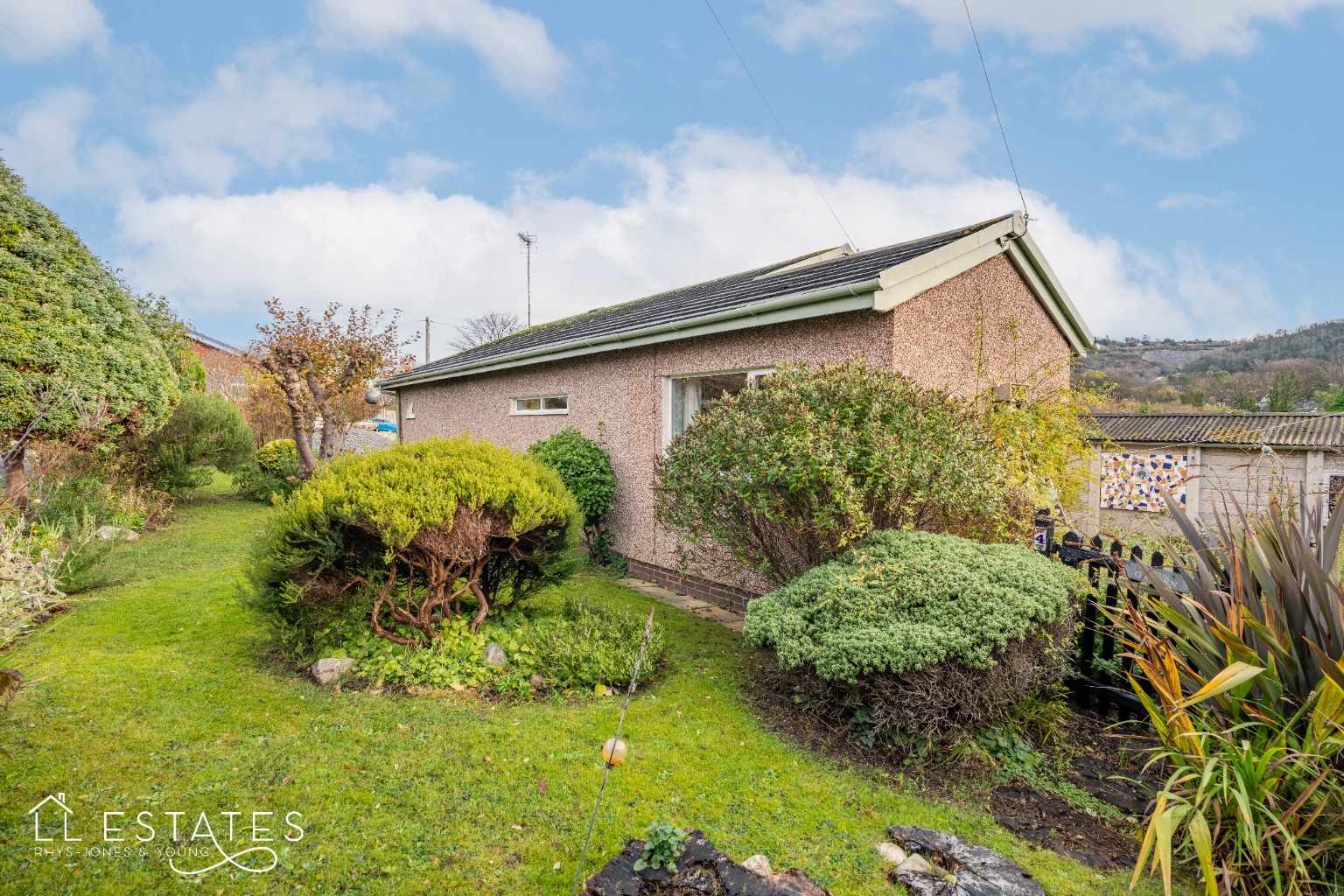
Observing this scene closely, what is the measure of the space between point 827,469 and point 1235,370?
43.4 metres

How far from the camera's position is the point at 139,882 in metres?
2.52

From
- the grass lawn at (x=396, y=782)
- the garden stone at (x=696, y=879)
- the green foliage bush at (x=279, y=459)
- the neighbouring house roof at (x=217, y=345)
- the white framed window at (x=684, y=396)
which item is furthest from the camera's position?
the neighbouring house roof at (x=217, y=345)

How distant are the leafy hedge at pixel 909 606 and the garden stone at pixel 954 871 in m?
0.81

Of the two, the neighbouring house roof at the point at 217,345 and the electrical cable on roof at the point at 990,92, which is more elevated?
the neighbouring house roof at the point at 217,345

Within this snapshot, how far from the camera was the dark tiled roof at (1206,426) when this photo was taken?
779 inches

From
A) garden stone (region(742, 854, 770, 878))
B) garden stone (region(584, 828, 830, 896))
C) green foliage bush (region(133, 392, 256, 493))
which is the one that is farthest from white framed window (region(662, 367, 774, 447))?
green foliage bush (region(133, 392, 256, 493))

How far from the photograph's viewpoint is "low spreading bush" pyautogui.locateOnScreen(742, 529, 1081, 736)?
11.2 feet

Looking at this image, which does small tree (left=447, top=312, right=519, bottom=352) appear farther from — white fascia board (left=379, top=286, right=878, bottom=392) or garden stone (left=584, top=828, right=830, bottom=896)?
garden stone (left=584, top=828, right=830, bottom=896)

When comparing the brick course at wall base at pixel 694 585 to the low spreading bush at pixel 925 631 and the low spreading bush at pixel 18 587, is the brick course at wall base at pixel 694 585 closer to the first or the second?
the low spreading bush at pixel 925 631

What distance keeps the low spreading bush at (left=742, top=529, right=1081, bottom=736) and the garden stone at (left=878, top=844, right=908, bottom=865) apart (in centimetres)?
80

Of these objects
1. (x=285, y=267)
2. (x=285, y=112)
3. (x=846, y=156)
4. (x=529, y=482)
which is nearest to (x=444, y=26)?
(x=285, y=112)

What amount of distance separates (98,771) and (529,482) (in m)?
2.90

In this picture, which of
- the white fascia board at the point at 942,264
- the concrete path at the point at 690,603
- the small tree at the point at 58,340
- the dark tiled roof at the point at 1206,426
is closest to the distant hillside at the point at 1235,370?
the dark tiled roof at the point at 1206,426

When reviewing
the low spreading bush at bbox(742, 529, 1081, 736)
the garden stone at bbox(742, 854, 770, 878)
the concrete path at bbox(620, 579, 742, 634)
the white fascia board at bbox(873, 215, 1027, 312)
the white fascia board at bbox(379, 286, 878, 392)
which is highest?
the white fascia board at bbox(873, 215, 1027, 312)
